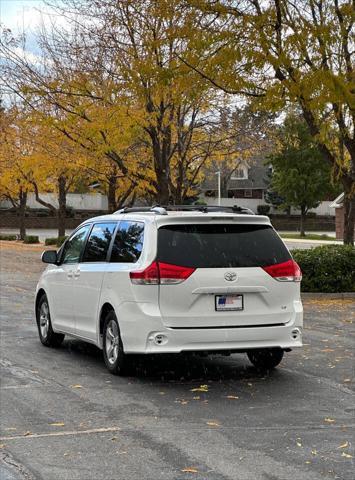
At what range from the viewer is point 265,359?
8.60 m

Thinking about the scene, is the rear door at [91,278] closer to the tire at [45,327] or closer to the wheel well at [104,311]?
the wheel well at [104,311]

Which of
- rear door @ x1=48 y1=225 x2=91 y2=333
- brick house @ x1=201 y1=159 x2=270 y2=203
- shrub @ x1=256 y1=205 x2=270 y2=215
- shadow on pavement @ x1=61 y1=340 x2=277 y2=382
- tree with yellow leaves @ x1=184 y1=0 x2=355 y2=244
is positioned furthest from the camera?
brick house @ x1=201 y1=159 x2=270 y2=203

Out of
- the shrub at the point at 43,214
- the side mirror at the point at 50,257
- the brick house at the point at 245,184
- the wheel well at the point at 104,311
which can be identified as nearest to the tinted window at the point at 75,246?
the side mirror at the point at 50,257

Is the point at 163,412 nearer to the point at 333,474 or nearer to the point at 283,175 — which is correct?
the point at 333,474

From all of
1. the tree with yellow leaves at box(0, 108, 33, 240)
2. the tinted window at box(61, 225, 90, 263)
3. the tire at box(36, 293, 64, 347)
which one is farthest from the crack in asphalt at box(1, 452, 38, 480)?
the tree with yellow leaves at box(0, 108, 33, 240)

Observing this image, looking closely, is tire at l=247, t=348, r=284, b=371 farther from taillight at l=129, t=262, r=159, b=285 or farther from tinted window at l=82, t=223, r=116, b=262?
tinted window at l=82, t=223, r=116, b=262

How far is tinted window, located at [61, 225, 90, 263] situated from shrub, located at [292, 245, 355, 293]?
6943 mm

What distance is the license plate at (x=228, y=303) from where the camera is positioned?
300 inches

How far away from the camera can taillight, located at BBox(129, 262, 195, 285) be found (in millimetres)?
7551

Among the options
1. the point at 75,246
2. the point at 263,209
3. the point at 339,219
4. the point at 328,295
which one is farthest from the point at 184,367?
the point at 263,209

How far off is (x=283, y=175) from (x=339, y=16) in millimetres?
44510

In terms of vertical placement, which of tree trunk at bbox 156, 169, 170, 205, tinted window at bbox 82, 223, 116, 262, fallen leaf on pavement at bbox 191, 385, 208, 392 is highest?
tree trunk at bbox 156, 169, 170, 205

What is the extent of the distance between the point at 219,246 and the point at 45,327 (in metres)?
3.47

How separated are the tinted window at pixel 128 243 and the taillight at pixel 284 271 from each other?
137cm
